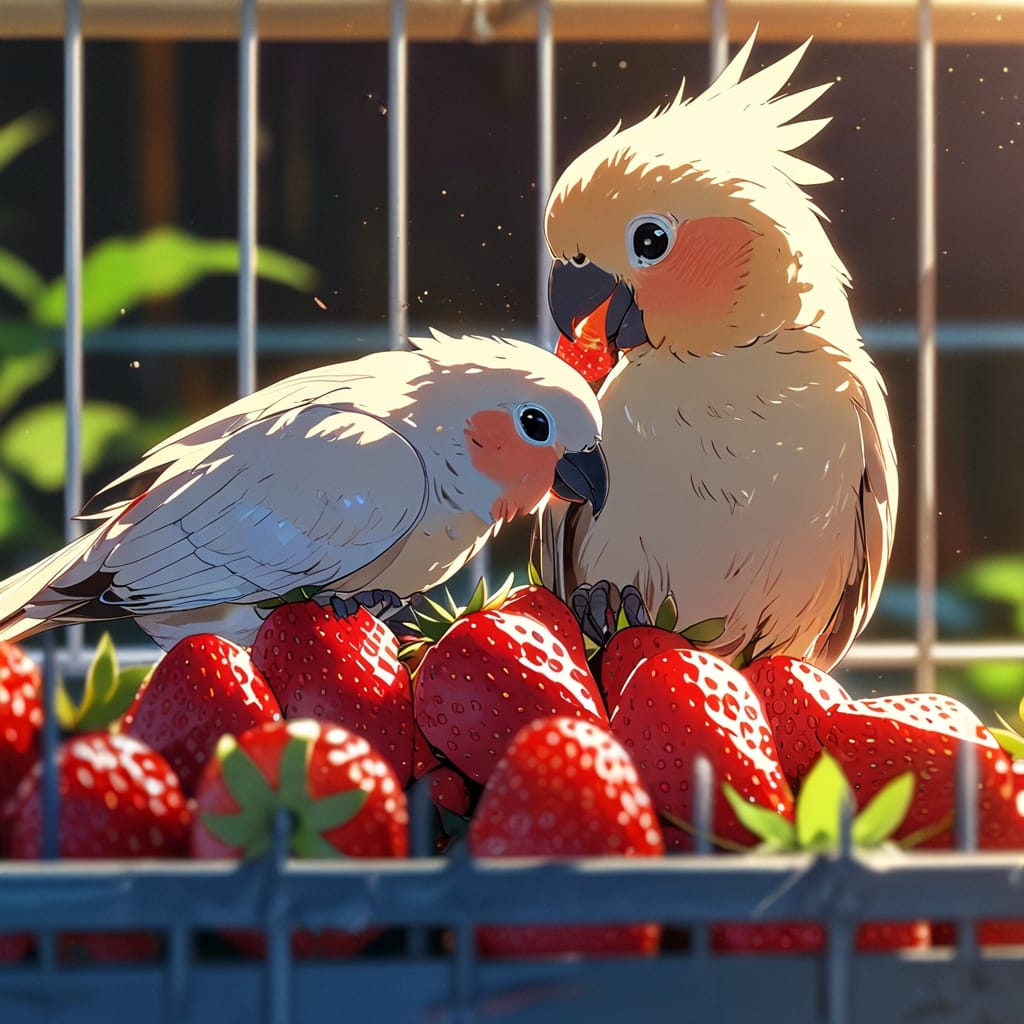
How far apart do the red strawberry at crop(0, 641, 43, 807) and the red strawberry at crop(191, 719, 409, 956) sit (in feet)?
0.23

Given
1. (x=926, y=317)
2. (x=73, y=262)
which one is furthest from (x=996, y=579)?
(x=73, y=262)

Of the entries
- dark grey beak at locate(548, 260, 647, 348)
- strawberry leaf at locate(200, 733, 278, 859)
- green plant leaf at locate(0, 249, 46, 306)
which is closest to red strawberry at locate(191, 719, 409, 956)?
strawberry leaf at locate(200, 733, 278, 859)

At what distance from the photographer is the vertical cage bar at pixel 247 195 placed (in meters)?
0.69

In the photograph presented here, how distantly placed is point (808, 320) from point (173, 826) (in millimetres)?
515

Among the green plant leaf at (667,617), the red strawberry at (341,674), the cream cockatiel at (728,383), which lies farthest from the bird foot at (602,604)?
the red strawberry at (341,674)

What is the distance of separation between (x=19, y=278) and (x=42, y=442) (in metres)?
0.11

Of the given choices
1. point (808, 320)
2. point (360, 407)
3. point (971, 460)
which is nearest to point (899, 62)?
point (808, 320)

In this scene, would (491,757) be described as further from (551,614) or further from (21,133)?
(21,133)

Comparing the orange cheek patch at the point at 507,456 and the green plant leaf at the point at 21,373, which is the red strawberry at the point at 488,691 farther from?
the green plant leaf at the point at 21,373

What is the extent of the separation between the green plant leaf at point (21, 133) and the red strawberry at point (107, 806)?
0.57m

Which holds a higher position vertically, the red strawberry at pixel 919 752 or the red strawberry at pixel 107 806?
the red strawberry at pixel 107 806

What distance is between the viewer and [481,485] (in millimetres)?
678

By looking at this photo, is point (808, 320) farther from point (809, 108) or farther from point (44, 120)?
point (44, 120)

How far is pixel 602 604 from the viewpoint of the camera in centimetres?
66
